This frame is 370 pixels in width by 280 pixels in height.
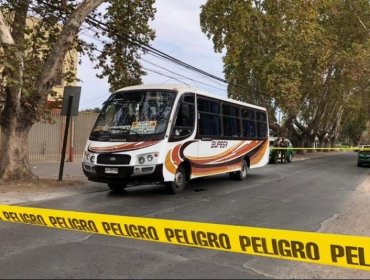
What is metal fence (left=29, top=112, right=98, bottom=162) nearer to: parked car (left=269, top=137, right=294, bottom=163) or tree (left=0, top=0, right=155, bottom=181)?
tree (left=0, top=0, right=155, bottom=181)

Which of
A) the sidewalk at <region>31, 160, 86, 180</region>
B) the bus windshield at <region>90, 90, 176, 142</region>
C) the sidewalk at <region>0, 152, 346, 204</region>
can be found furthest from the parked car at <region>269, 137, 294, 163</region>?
the bus windshield at <region>90, 90, 176, 142</region>

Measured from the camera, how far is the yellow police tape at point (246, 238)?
15.2 feet

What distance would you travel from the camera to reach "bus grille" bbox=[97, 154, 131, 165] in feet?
40.5

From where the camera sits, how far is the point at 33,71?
47.6ft

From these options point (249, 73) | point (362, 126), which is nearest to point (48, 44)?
point (249, 73)

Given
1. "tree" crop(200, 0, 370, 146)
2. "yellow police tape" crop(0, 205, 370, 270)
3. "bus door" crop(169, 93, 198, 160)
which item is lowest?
"yellow police tape" crop(0, 205, 370, 270)

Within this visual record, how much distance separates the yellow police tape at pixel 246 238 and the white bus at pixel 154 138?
20.2 feet

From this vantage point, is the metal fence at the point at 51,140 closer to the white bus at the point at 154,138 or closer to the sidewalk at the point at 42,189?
the sidewalk at the point at 42,189

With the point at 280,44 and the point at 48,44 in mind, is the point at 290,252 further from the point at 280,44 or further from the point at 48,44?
the point at 280,44

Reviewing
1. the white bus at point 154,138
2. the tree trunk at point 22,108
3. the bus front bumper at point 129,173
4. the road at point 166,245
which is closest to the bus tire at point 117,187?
the white bus at point 154,138

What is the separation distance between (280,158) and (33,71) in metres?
20.4

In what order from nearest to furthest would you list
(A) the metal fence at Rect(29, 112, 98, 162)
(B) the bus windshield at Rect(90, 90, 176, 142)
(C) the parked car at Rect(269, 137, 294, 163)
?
1. (B) the bus windshield at Rect(90, 90, 176, 142)
2. (A) the metal fence at Rect(29, 112, 98, 162)
3. (C) the parked car at Rect(269, 137, 294, 163)

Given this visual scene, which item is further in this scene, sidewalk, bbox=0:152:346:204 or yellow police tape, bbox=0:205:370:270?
sidewalk, bbox=0:152:346:204

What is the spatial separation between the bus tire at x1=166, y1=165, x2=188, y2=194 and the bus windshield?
1358 mm
